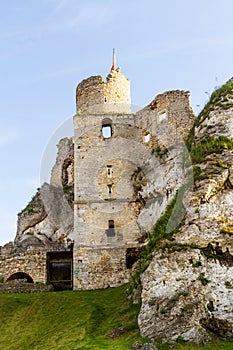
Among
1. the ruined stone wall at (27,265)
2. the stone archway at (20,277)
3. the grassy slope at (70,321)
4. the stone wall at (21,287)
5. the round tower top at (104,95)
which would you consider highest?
the round tower top at (104,95)

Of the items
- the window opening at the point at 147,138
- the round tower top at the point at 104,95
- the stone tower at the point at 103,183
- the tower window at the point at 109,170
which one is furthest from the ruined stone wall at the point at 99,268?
the round tower top at the point at 104,95

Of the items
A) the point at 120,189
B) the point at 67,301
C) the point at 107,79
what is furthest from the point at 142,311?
the point at 107,79

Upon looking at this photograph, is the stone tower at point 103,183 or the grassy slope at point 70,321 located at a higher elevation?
the stone tower at point 103,183

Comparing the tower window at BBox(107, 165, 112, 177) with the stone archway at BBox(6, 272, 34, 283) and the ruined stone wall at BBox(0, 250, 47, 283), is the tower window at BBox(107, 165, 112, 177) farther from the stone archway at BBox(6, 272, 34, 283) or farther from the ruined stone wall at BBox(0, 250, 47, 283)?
the stone archway at BBox(6, 272, 34, 283)

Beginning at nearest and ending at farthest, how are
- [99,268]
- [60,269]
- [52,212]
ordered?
[99,268] < [60,269] < [52,212]

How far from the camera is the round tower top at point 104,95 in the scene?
123 ft

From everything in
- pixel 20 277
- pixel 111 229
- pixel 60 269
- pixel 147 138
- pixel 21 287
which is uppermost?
pixel 147 138

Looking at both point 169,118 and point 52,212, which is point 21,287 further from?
point 169,118

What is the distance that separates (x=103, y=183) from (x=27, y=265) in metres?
7.61

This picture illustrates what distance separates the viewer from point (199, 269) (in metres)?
20.7

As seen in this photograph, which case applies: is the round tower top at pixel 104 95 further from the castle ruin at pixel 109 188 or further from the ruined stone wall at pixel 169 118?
the ruined stone wall at pixel 169 118

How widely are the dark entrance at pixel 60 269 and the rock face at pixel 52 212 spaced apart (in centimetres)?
135

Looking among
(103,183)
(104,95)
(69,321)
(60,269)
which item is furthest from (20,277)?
(104,95)

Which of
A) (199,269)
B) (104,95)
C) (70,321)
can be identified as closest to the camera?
(199,269)
